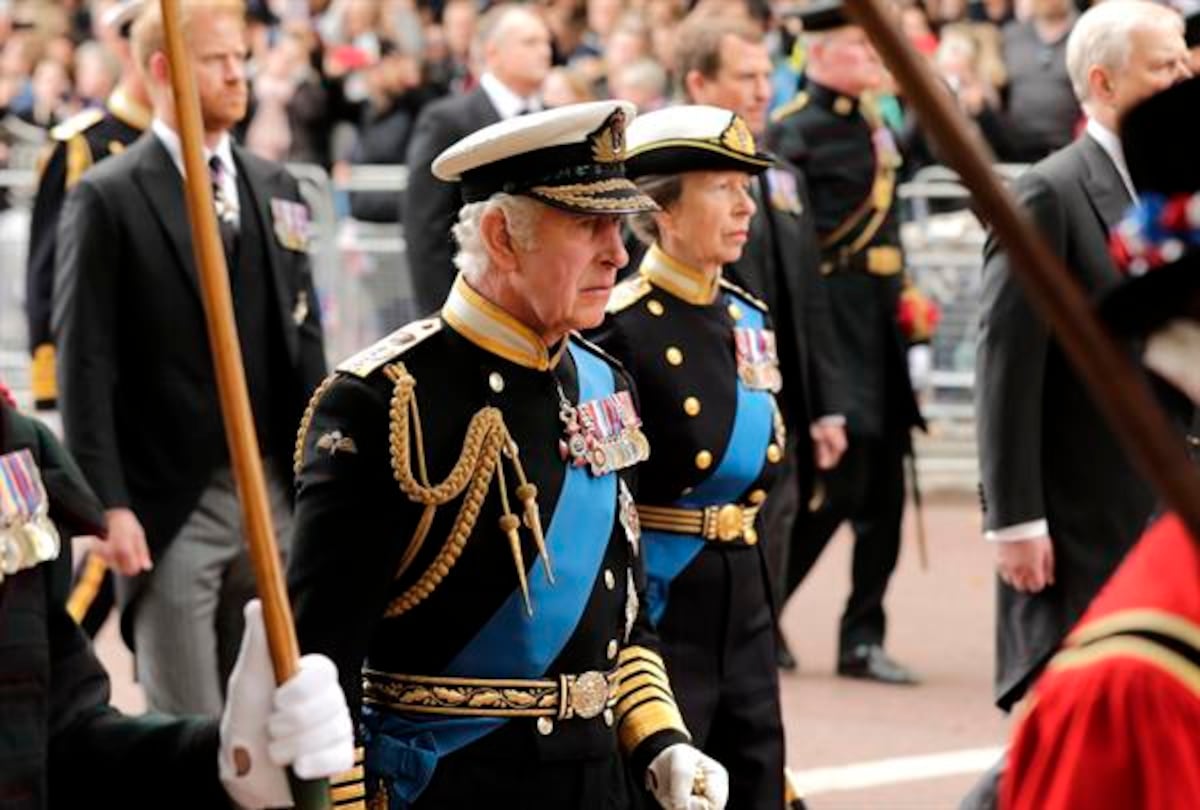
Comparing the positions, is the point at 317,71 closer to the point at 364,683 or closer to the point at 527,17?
the point at 527,17

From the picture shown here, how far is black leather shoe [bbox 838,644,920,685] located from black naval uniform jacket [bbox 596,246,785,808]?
3.64 metres

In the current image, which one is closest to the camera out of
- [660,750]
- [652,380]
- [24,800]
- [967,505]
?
[24,800]

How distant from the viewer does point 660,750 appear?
4.81 meters

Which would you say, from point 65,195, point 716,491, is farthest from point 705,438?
point 65,195

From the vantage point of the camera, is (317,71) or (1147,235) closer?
(1147,235)

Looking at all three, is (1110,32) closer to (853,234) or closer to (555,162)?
(555,162)

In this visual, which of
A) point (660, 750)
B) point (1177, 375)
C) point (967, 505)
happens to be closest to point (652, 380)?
point (660, 750)

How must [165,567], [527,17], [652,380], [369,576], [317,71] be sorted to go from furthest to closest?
[317,71], [527,17], [165,567], [652,380], [369,576]

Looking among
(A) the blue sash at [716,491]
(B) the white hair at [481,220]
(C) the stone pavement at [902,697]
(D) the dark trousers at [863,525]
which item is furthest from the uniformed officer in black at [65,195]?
(B) the white hair at [481,220]

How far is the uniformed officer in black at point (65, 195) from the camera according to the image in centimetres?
830

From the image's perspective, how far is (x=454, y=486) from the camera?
4.56m

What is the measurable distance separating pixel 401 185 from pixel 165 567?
7.30 meters

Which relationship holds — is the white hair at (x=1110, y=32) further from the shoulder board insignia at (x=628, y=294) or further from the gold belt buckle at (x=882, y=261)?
the gold belt buckle at (x=882, y=261)

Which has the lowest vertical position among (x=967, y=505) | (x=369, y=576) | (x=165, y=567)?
(x=967, y=505)
